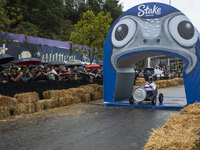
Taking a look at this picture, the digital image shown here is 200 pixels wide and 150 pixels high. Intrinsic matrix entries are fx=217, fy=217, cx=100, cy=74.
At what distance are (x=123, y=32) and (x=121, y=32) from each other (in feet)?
0.38

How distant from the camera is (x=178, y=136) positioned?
316cm

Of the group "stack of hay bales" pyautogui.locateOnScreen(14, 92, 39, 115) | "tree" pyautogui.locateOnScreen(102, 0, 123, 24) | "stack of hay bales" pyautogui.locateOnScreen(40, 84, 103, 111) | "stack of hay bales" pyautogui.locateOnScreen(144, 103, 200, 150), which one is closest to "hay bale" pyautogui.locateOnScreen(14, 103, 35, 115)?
"stack of hay bales" pyautogui.locateOnScreen(14, 92, 39, 115)

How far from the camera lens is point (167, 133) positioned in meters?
3.39

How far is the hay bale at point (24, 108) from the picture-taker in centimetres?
891

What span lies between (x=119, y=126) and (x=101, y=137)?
1409 mm

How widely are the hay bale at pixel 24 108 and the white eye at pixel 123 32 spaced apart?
5.57 metres

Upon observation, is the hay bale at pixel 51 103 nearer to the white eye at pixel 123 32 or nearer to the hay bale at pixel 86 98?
the hay bale at pixel 86 98

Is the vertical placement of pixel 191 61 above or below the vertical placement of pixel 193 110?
above

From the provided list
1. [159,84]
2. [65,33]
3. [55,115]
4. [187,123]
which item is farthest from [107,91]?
[65,33]

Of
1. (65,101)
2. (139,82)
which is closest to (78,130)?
(65,101)

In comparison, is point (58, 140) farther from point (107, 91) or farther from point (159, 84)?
point (159, 84)

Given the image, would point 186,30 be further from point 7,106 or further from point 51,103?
point 7,106

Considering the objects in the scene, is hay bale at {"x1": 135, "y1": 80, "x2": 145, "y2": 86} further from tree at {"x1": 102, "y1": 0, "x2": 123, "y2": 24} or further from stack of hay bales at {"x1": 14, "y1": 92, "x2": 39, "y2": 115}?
tree at {"x1": 102, "y1": 0, "x2": 123, "y2": 24}

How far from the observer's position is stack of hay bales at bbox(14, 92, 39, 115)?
901 cm
